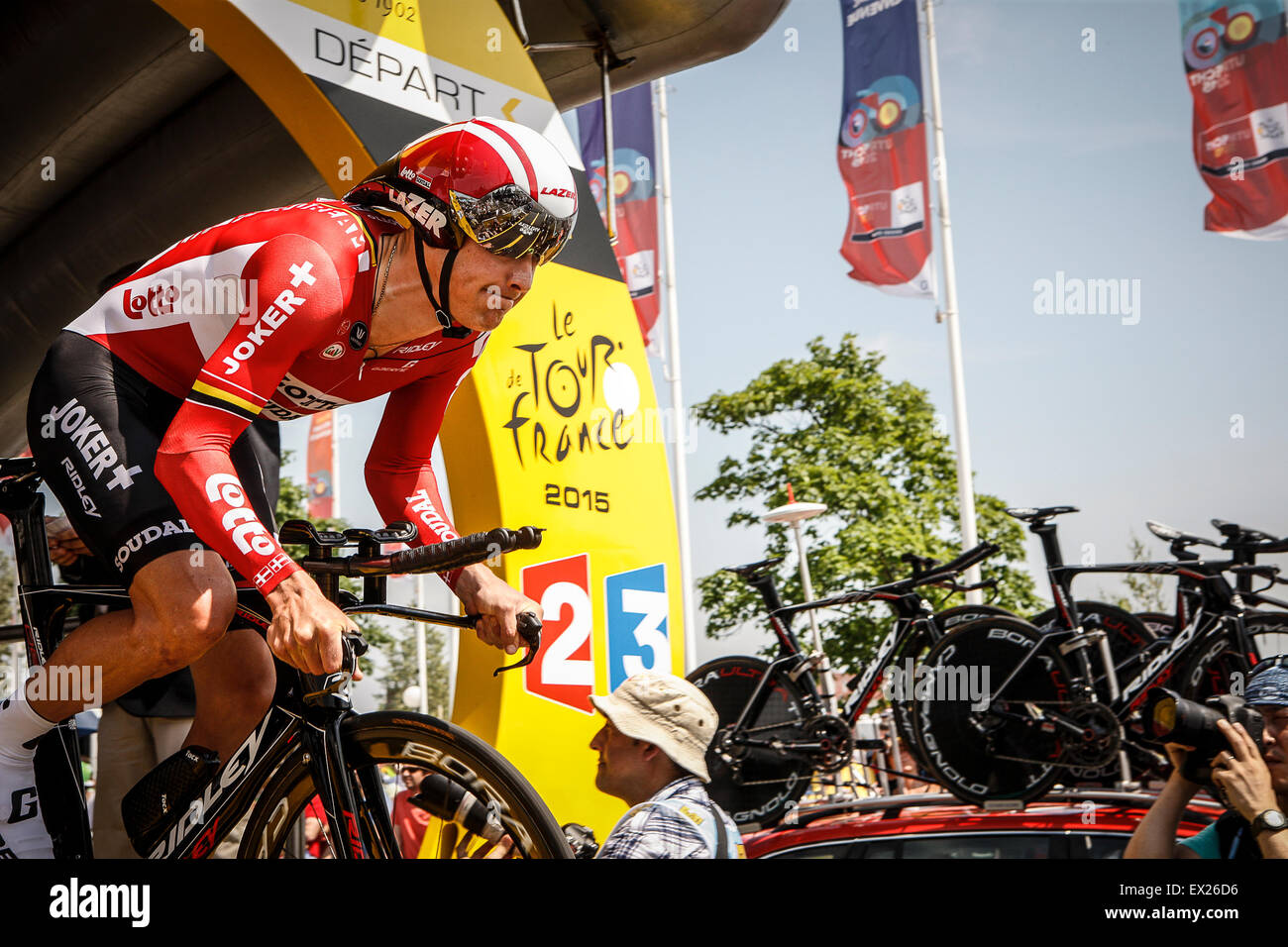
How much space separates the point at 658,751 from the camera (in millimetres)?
2680

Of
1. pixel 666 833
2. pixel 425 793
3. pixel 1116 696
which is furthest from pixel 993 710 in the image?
pixel 425 793

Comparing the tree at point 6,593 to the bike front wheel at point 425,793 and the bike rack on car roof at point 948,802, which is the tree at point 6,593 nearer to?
the bike rack on car roof at point 948,802

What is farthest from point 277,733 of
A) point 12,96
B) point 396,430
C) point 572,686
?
point 12,96

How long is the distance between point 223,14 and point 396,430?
1751 millimetres

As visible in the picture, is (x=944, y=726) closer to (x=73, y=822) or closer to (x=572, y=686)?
(x=572, y=686)

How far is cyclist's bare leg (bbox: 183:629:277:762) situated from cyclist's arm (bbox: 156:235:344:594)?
1.58 feet

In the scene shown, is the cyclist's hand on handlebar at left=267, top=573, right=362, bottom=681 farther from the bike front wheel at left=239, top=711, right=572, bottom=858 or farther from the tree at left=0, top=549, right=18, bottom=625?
the tree at left=0, top=549, right=18, bottom=625

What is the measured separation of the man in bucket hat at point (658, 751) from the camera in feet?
7.91

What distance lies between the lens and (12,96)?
502 centimetres

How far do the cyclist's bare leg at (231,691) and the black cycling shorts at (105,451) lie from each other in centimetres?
31

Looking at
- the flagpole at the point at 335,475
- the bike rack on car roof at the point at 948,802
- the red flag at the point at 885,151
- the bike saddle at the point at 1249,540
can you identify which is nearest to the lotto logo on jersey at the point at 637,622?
the bike rack on car roof at the point at 948,802

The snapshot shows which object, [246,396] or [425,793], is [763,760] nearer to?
[425,793]

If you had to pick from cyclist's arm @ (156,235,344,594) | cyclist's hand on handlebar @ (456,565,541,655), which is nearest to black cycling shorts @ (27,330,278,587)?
cyclist's arm @ (156,235,344,594)

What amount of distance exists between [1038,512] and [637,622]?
6.70 feet
